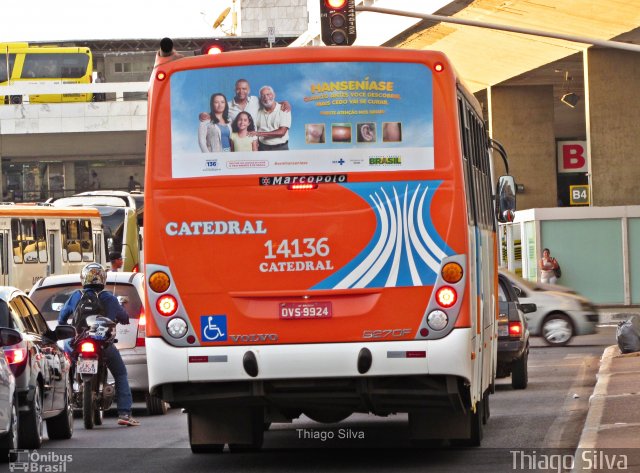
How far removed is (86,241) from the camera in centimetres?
4388

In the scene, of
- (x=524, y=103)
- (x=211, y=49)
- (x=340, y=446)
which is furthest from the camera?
(x=524, y=103)

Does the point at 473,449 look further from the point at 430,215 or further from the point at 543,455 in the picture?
the point at 430,215

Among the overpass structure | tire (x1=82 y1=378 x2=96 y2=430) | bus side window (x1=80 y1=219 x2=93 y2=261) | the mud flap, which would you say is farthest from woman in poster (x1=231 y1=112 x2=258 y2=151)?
bus side window (x1=80 y1=219 x2=93 y2=261)

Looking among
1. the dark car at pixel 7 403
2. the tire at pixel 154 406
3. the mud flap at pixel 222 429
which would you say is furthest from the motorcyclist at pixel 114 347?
the mud flap at pixel 222 429

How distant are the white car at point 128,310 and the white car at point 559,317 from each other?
13003 mm

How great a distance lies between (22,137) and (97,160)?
29.0ft

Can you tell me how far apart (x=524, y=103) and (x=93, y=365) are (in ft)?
140

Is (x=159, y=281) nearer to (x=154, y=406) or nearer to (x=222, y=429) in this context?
(x=222, y=429)

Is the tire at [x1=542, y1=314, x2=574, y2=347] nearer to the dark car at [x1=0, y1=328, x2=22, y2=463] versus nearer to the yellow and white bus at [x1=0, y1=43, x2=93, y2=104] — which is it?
the dark car at [x1=0, y1=328, x2=22, y2=463]

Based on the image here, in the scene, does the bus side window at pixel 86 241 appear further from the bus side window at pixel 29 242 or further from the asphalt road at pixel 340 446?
the asphalt road at pixel 340 446

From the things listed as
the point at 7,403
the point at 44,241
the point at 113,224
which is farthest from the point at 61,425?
the point at 113,224

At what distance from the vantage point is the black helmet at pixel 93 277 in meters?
16.4

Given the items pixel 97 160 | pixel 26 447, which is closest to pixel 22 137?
pixel 97 160

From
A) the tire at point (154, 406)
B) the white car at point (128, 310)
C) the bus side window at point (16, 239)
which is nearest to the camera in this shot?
the white car at point (128, 310)
